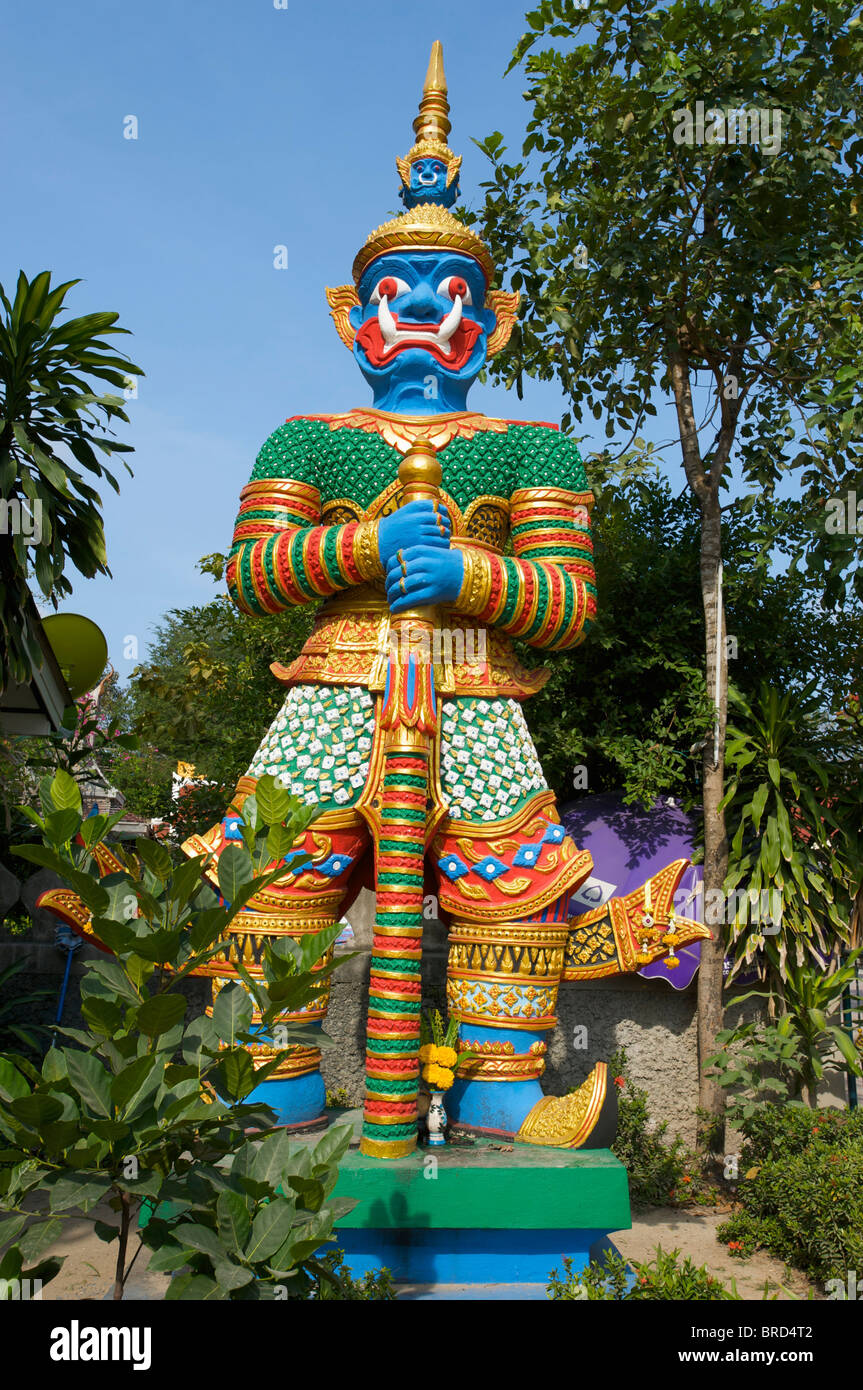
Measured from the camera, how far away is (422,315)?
4.51 meters

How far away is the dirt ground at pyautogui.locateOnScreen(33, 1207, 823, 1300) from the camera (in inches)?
157

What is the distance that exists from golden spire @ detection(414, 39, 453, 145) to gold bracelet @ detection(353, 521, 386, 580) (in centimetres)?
213

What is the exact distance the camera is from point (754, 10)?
568cm

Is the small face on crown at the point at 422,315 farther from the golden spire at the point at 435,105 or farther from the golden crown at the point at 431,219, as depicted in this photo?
the golden spire at the point at 435,105

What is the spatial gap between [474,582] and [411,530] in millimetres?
329

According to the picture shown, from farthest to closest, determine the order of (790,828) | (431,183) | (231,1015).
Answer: (790,828)
(431,183)
(231,1015)

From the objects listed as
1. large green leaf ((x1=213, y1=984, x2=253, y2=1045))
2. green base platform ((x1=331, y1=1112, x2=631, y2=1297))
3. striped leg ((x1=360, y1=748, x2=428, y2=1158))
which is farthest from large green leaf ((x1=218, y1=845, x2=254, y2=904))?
green base platform ((x1=331, y1=1112, x2=631, y2=1297))

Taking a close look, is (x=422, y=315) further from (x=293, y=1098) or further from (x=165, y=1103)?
(x=165, y=1103)

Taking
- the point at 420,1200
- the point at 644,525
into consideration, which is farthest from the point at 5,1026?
the point at 644,525

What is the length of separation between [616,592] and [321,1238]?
5.23m

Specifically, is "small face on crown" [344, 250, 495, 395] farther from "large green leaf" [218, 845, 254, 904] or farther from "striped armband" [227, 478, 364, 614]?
"large green leaf" [218, 845, 254, 904]

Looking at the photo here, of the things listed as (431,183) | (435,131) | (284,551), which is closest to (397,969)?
(284,551)

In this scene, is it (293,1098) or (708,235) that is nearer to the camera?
(293,1098)
